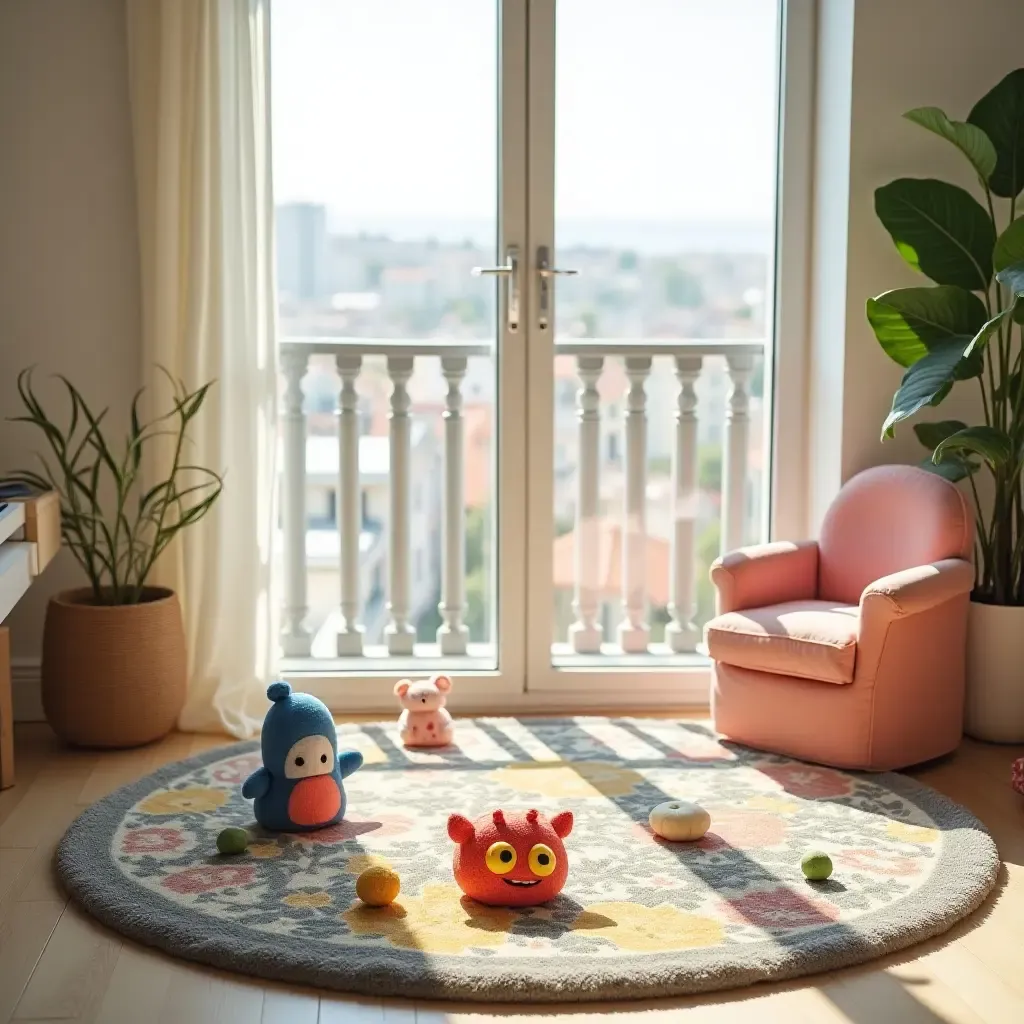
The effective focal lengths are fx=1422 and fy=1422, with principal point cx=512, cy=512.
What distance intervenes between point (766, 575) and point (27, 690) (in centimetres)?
211

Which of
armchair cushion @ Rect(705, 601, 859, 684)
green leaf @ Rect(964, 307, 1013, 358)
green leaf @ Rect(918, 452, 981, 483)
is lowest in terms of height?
armchair cushion @ Rect(705, 601, 859, 684)

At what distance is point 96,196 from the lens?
3.96m

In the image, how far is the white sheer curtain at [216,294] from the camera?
150 inches

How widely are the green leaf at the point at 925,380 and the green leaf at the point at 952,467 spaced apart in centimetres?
28

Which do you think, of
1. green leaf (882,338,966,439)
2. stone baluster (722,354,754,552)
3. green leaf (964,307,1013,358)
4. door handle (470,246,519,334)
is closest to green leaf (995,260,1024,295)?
green leaf (964,307,1013,358)

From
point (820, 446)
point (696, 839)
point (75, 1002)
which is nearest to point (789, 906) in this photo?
point (696, 839)

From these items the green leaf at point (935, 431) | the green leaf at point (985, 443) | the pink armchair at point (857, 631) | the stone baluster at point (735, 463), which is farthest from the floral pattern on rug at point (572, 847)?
the green leaf at point (935, 431)

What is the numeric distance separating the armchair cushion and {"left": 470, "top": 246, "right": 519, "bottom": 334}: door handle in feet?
3.47

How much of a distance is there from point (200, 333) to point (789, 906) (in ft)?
7.26

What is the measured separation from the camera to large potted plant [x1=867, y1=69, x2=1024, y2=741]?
3.72 meters

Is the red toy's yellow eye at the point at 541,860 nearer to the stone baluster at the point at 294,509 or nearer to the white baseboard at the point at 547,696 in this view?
the white baseboard at the point at 547,696

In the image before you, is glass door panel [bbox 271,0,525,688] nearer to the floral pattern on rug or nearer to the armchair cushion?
the floral pattern on rug

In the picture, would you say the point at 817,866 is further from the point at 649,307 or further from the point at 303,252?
the point at 303,252

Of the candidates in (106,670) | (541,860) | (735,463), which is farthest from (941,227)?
(106,670)
